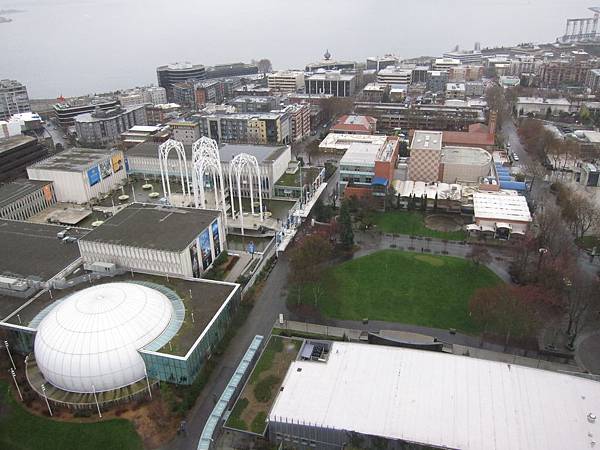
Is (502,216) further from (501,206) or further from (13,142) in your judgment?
(13,142)

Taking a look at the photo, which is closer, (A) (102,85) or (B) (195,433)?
(B) (195,433)

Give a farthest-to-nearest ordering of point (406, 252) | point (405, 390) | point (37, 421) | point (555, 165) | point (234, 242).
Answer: point (555, 165)
point (234, 242)
point (406, 252)
point (37, 421)
point (405, 390)

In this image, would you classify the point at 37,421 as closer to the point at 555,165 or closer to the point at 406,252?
the point at 406,252

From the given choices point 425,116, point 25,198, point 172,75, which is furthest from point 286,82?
point 25,198

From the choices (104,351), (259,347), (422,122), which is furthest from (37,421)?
(422,122)

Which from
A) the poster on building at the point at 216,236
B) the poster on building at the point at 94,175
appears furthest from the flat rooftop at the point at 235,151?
the poster on building at the point at 216,236

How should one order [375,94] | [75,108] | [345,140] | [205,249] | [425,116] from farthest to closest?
1. [375,94]
2. [75,108]
3. [425,116]
4. [345,140]
5. [205,249]
